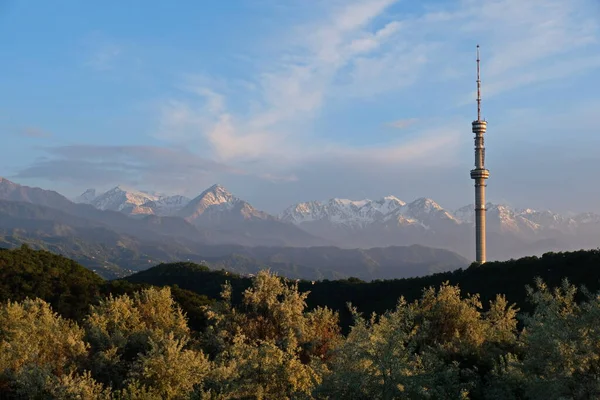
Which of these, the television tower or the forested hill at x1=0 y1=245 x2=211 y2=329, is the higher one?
the television tower

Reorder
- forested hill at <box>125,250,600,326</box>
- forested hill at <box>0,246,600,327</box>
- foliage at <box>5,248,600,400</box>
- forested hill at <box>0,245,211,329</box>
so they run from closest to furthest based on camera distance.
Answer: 1. foliage at <box>5,248,600,400</box>
2. forested hill at <box>0,245,211,329</box>
3. forested hill at <box>0,246,600,327</box>
4. forested hill at <box>125,250,600,326</box>

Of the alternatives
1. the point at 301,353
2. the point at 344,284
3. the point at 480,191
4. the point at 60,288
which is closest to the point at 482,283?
the point at 344,284

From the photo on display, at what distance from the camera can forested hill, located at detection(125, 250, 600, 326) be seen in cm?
9638

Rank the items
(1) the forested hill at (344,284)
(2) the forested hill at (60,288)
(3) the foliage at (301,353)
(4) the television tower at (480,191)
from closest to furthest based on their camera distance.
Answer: (3) the foliage at (301,353) < (2) the forested hill at (60,288) < (1) the forested hill at (344,284) < (4) the television tower at (480,191)

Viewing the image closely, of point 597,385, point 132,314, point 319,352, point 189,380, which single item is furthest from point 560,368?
point 132,314

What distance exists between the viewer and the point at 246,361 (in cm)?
3206

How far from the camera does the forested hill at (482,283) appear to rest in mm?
96375

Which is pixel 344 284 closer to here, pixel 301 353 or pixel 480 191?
pixel 480 191

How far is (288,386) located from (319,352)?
13.3m

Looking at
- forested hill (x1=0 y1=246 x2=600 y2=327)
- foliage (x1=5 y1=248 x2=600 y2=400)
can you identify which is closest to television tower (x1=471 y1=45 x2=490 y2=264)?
forested hill (x1=0 y1=246 x2=600 y2=327)

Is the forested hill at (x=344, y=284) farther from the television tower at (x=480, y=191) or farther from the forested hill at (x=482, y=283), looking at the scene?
the television tower at (x=480, y=191)

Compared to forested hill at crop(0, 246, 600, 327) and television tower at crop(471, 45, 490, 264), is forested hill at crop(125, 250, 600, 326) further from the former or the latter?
television tower at crop(471, 45, 490, 264)

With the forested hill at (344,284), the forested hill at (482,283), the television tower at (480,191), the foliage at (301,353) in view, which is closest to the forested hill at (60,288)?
the forested hill at (344,284)

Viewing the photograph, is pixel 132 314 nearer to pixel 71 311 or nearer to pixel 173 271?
pixel 71 311
